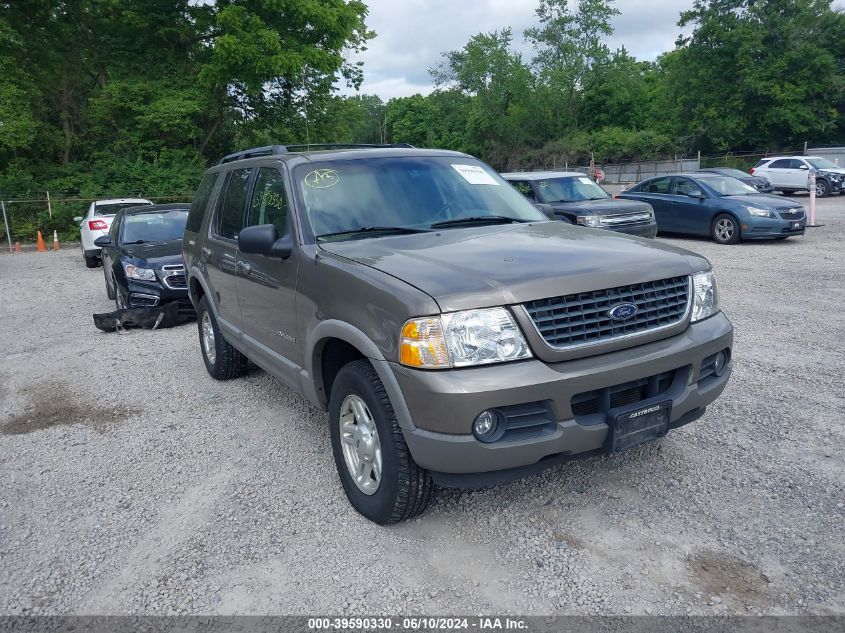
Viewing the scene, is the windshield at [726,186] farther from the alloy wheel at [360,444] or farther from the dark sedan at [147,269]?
the alloy wheel at [360,444]

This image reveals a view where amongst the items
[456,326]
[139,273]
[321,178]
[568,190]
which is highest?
[321,178]

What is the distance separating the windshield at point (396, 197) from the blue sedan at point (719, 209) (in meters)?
10.6

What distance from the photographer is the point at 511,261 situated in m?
3.19

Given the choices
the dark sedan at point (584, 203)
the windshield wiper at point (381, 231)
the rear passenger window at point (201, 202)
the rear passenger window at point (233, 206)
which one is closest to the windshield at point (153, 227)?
the rear passenger window at point (201, 202)

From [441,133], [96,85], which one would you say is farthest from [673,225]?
[441,133]

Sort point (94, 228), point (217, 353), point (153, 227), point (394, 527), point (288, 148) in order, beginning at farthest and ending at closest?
point (94, 228)
point (153, 227)
point (217, 353)
point (288, 148)
point (394, 527)

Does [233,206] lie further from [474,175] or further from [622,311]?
[622,311]

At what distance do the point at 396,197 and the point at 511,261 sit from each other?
1265mm

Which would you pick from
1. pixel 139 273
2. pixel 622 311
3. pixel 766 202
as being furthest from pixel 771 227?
pixel 622 311

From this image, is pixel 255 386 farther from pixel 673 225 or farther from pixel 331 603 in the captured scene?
pixel 673 225

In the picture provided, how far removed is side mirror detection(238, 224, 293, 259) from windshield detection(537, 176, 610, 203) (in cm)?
911

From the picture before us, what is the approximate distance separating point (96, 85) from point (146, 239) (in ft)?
70.5

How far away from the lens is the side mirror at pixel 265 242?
378 centimetres

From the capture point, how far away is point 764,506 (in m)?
3.41
